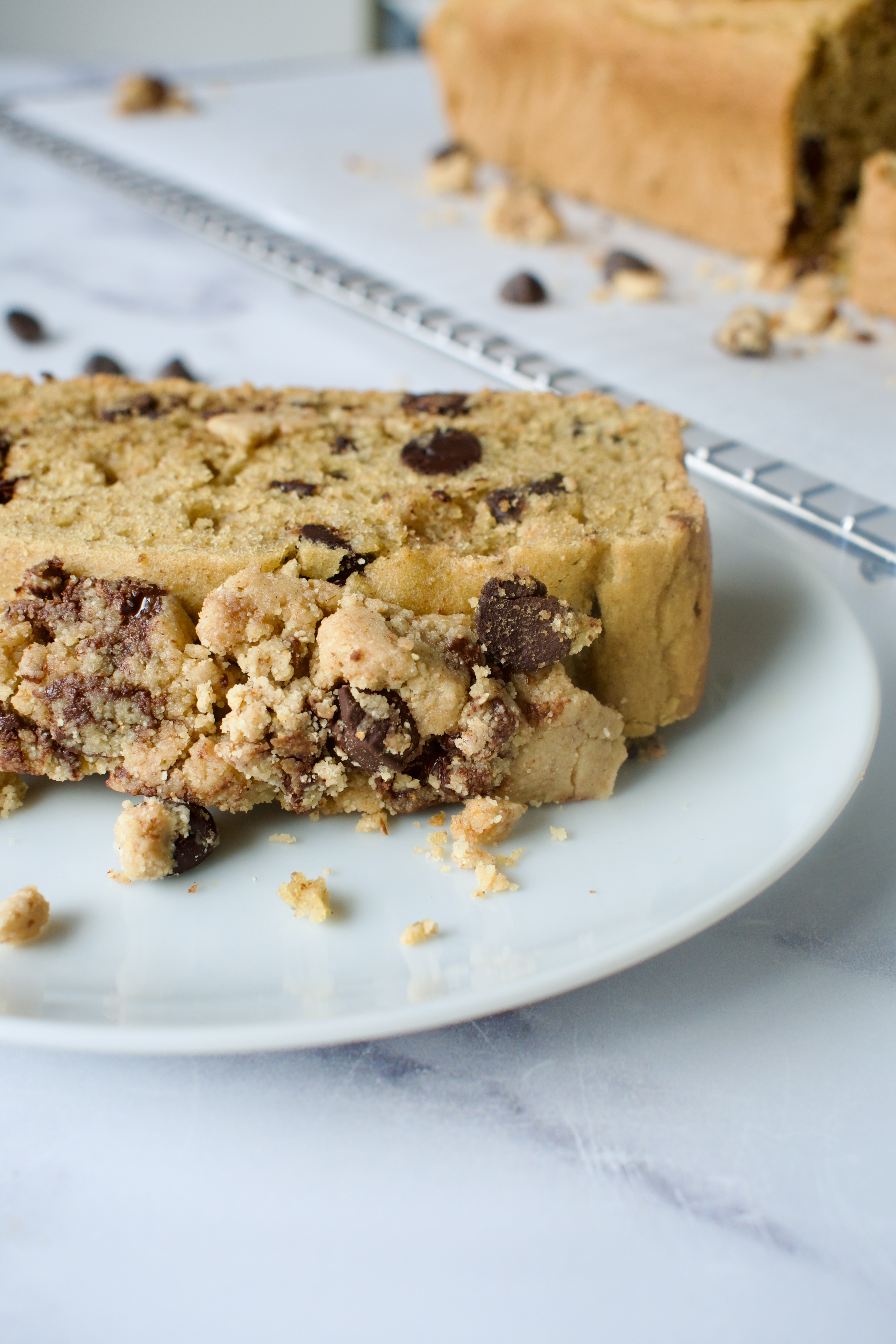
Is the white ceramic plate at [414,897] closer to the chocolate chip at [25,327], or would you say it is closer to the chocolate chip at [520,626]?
the chocolate chip at [520,626]

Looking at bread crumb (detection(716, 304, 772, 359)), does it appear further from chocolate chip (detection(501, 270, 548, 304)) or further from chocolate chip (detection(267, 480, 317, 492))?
chocolate chip (detection(267, 480, 317, 492))

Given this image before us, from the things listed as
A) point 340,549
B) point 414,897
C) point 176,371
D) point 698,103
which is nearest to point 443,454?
point 340,549

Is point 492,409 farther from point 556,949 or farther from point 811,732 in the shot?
point 556,949

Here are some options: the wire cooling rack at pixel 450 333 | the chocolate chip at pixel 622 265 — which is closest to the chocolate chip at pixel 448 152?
the wire cooling rack at pixel 450 333

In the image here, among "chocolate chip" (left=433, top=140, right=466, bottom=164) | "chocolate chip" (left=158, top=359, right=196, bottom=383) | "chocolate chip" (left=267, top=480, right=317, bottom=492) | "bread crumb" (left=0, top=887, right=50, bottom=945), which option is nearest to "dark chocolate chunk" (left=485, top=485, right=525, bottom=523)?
"chocolate chip" (left=267, top=480, right=317, bottom=492)

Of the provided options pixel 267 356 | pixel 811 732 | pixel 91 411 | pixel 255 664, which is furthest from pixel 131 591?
pixel 267 356
